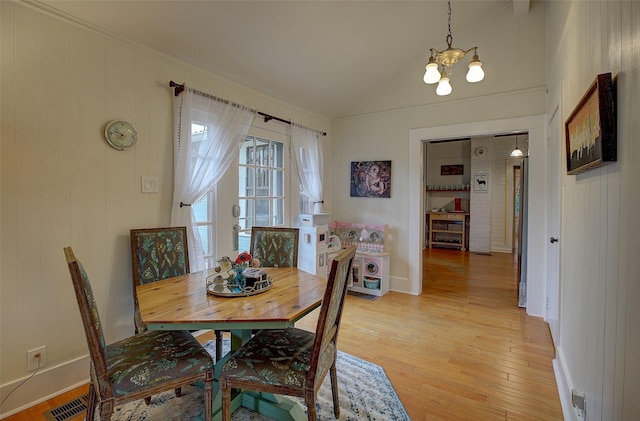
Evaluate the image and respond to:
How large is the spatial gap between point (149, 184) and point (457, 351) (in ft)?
9.24

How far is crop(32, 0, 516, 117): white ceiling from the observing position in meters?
2.21

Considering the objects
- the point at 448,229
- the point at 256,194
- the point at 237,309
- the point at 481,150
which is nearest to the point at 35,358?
the point at 237,309

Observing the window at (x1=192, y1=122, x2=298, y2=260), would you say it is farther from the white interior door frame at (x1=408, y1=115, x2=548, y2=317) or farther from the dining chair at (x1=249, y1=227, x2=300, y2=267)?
the white interior door frame at (x1=408, y1=115, x2=548, y2=317)

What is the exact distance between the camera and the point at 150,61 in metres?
2.46

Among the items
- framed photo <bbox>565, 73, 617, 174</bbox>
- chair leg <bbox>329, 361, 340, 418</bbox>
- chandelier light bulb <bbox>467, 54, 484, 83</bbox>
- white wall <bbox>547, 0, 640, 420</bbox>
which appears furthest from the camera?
chandelier light bulb <bbox>467, 54, 484, 83</bbox>

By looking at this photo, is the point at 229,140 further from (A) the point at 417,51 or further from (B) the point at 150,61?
(A) the point at 417,51

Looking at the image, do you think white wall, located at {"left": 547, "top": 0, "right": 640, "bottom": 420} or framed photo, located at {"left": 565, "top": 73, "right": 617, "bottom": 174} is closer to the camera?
white wall, located at {"left": 547, "top": 0, "right": 640, "bottom": 420}

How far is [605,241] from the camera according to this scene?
125 cm

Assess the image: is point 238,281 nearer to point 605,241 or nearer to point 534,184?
point 605,241

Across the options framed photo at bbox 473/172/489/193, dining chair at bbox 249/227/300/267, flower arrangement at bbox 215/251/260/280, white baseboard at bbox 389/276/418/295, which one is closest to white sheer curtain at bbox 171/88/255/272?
dining chair at bbox 249/227/300/267

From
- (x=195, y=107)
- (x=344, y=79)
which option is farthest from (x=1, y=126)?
(x=344, y=79)

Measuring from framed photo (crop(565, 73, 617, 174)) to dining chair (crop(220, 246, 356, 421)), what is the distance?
1090mm

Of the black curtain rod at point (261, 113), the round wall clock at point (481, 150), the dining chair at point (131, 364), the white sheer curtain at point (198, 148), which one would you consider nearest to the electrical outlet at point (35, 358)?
the dining chair at point (131, 364)

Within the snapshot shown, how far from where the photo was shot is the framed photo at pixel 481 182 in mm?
7293
